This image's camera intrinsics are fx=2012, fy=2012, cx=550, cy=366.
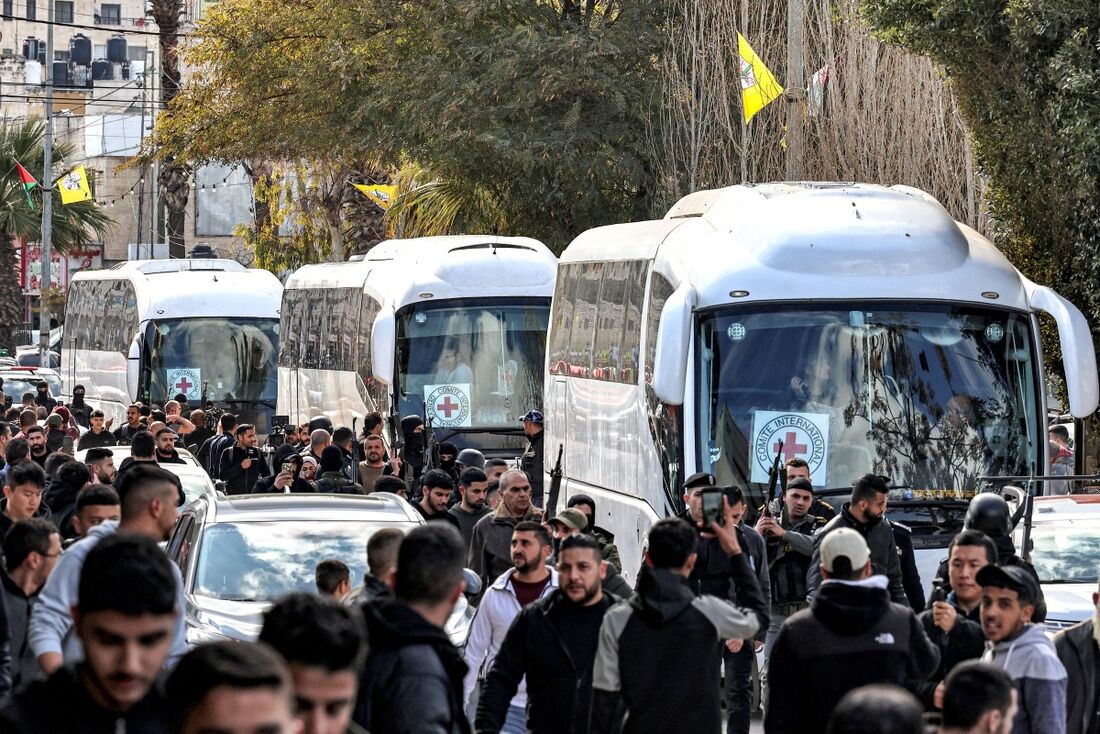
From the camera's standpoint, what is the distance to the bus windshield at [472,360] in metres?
22.5

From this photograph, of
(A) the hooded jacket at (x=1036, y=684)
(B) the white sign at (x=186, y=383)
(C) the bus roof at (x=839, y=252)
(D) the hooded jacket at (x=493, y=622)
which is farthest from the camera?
(B) the white sign at (x=186, y=383)

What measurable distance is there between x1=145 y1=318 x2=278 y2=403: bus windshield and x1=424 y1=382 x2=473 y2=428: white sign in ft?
36.0

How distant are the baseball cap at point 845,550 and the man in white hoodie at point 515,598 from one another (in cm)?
146

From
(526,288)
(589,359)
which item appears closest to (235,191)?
(526,288)

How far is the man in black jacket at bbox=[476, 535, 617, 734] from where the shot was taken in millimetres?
6988

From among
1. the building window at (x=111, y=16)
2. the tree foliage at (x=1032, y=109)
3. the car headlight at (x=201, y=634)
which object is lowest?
the car headlight at (x=201, y=634)

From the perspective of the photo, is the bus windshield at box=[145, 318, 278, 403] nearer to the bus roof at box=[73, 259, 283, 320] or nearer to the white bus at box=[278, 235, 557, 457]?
the bus roof at box=[73, 259, 283, 320]

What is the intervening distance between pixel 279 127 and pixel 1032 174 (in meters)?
A: 18.4

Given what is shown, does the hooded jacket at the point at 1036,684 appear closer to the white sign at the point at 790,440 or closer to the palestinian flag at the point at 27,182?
the white sign at the point at 790,440

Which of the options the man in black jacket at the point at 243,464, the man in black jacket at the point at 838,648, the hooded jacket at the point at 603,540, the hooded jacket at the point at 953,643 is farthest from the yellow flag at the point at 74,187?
the man in black jacket at the point at 838,648

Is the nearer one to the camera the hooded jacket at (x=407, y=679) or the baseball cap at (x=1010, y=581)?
the hooded jacket at (x=407, y=679)

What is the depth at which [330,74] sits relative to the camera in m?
33.4

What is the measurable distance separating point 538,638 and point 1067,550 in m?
5.86

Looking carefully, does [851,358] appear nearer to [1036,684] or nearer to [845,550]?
[845,550]
